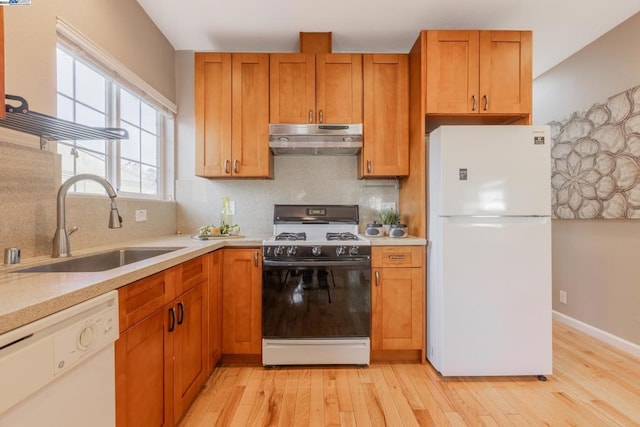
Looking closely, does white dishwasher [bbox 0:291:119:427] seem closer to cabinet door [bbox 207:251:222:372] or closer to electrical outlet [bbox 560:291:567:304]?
cabinet door [bbox 207:251:222:372]

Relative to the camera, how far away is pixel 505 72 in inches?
85.7

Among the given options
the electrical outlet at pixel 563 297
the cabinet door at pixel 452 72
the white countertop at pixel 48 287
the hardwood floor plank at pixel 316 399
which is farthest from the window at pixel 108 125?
the electrical outlet at pixel 563 297

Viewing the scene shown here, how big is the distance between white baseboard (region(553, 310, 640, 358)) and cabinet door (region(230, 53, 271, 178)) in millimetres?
3113

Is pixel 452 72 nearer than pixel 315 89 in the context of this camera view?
Yes

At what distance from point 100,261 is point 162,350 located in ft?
2.15

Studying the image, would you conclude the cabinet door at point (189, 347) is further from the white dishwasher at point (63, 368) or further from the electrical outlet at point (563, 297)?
the electrical outlet at point (563, 297)

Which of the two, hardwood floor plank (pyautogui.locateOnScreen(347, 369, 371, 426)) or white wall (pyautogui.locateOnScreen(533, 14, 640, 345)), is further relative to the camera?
white wall (pyautogui.locateOnScreen(533, 14, 640, 345))

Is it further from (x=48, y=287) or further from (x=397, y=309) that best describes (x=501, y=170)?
(x=48, y=287)

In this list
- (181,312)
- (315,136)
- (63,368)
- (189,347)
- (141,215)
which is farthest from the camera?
(315,136)

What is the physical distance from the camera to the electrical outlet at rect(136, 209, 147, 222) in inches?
86.5

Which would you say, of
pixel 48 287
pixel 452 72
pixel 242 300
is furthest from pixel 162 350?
pixel 452 72

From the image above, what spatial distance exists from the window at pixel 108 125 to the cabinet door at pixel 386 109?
1801 millimetres

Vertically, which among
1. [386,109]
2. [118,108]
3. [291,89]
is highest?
[291,89]

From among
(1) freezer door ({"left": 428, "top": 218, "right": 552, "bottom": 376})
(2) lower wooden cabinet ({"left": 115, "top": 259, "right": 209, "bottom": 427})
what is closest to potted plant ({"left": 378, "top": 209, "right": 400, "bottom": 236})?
(1) freezer door ({"left": 428, "top": 218, "right": 552, "bottom": 376})
